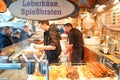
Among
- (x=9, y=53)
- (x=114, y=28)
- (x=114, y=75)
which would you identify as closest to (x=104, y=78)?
(x=114, y=75)

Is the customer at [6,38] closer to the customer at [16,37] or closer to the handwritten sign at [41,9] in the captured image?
the customer at [16,37]

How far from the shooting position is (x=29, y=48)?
2949 mm

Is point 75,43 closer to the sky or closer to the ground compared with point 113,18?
closer to the ground

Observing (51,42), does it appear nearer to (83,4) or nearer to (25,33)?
(25,33)

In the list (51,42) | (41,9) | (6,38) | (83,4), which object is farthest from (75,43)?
(6,38)

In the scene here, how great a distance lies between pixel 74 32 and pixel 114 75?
3.14ft

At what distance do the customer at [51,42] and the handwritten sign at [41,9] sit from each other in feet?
0.38

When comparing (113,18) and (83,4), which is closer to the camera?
(83,4)

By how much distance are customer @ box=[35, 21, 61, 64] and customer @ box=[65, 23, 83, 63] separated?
0.14 m

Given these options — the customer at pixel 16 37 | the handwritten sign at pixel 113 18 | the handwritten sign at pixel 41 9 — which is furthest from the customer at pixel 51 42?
the handwritten sign at pixel 113 18

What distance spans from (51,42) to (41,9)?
438 millimetres

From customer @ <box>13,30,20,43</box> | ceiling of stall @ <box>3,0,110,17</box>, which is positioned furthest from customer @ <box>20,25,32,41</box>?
ceiling of stall @ <box>3,0,110,17</box>

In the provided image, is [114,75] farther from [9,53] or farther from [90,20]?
[9,53]

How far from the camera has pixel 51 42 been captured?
9.65 ft
